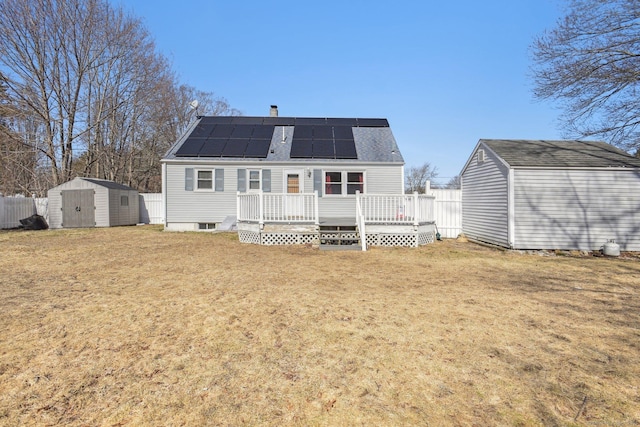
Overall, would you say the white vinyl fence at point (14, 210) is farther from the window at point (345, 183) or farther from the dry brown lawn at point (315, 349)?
the window at point (345, 183)

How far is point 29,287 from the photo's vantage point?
5.66 m

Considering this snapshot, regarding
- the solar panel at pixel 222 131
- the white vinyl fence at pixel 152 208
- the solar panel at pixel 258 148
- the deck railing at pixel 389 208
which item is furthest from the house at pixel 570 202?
the white vinyl fence at pixel 152 208

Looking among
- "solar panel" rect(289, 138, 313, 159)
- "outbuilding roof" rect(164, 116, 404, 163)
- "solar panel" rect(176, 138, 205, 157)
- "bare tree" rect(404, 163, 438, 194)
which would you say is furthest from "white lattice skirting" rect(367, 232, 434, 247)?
"bare tree" rect(404, 163, 438, 194)

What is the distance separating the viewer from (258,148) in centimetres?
1548

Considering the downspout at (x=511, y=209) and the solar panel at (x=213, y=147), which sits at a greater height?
the solar panel at (x=213, y=147)

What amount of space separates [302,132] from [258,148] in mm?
2703

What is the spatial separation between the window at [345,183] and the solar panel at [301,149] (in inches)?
51.9

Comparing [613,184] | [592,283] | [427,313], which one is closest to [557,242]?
[613,184]

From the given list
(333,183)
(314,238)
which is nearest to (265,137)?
(333,183)

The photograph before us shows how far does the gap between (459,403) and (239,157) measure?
13964mm

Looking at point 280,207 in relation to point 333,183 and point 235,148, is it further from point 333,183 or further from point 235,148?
point 235,148

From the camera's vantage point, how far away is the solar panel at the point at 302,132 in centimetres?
1648

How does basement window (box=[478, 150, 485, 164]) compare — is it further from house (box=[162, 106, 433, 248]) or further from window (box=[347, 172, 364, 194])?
window (box=[347, 172, 364, 194])

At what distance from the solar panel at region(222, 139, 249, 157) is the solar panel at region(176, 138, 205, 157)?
128 centimetres
